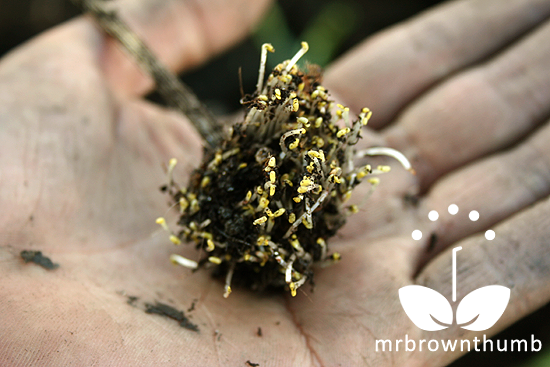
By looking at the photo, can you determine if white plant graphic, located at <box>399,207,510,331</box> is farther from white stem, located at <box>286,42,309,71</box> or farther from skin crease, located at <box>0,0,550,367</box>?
white stem, located at <box>286,42,309,71</box>

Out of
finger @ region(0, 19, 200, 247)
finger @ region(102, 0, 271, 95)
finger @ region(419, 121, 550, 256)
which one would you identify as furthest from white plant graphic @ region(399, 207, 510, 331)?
finger @ region(102, 0, 271, 95)

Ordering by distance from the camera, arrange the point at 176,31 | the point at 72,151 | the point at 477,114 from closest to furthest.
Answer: the point at 72,151 < the point at 477,114 < the point at 176,31

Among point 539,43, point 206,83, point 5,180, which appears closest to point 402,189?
point 539,43

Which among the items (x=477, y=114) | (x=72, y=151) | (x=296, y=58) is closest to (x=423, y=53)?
(x=477, y=114)

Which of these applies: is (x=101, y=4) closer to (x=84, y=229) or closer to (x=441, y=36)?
(x=84, y=229)

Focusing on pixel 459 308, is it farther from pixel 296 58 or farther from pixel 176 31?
pixel 176 31

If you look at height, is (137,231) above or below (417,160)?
above
